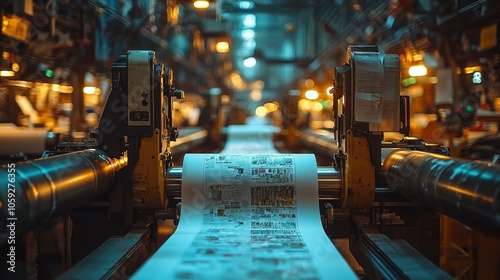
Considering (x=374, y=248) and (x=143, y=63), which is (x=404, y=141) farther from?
(x=143, y=63)

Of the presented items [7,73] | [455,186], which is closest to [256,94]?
[7,73]

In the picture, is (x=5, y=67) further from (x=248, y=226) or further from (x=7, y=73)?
(x=248, y=226)

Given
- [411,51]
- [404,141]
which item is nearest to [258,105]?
[411,51]

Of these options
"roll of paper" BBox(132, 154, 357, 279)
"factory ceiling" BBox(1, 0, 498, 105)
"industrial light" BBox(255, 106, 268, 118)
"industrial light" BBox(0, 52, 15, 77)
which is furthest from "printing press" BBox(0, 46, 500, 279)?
"industrial light" BBox(255, 106, 268, 118)

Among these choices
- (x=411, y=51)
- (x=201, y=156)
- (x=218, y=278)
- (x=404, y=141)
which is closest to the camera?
(x=218, y=278)

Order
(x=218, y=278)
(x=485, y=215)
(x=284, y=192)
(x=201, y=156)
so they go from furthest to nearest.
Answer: (x=201, y=156) → (x=284, y=192) → (x=218, y=278) → (x=485, y=215)

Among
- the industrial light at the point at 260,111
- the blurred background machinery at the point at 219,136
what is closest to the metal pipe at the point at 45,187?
the blurred background machinery at the point at 219,136

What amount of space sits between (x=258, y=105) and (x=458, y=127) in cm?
3648

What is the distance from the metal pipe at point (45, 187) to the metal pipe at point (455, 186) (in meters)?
1.54

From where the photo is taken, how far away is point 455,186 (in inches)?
71.8

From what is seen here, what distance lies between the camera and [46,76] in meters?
7.07

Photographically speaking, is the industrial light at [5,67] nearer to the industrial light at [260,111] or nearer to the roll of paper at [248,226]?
the roll of paper at [248,226]

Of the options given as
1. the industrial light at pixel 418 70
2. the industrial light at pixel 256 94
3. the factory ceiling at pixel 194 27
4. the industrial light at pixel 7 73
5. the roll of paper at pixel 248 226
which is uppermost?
the industrial light at pixel 256 94

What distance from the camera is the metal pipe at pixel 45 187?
5.31ft
